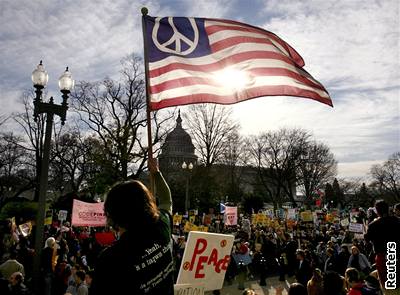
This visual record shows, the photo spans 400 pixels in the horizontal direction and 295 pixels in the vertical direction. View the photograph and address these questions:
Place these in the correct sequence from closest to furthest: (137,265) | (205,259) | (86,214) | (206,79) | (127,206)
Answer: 1. (137,265)
2. (127,206)
3. (205,259)
4. (206,79)
5. (86,214)

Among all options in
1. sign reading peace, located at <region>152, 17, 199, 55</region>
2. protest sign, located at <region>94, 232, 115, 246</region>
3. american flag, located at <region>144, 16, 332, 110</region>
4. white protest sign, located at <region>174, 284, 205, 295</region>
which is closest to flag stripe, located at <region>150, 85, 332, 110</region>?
american flag, located at <region>144, 16, 332, 110</region>

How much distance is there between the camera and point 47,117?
9.35m

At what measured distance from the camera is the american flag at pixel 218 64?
18.4 ft

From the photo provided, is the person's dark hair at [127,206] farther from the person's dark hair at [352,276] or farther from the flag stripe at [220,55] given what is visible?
the person's dark hair at [352,276]

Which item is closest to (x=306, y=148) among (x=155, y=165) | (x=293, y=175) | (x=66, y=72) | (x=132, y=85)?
(x=293, y=175)

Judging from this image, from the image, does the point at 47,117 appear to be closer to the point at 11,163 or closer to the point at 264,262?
the point at 264,262

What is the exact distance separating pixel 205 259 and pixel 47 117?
22.1 feet

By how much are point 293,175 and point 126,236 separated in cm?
6692

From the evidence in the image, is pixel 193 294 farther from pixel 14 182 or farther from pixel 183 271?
pixel 14 182

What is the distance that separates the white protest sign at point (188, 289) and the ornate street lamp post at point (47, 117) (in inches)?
221

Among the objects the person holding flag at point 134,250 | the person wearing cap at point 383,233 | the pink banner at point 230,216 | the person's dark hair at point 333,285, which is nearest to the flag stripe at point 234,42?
the person wearing cap at point 383,233

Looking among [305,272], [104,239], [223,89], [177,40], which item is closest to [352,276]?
[223,89]

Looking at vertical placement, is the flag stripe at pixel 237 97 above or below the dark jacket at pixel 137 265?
above

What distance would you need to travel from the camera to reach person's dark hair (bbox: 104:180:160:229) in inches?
92.5
